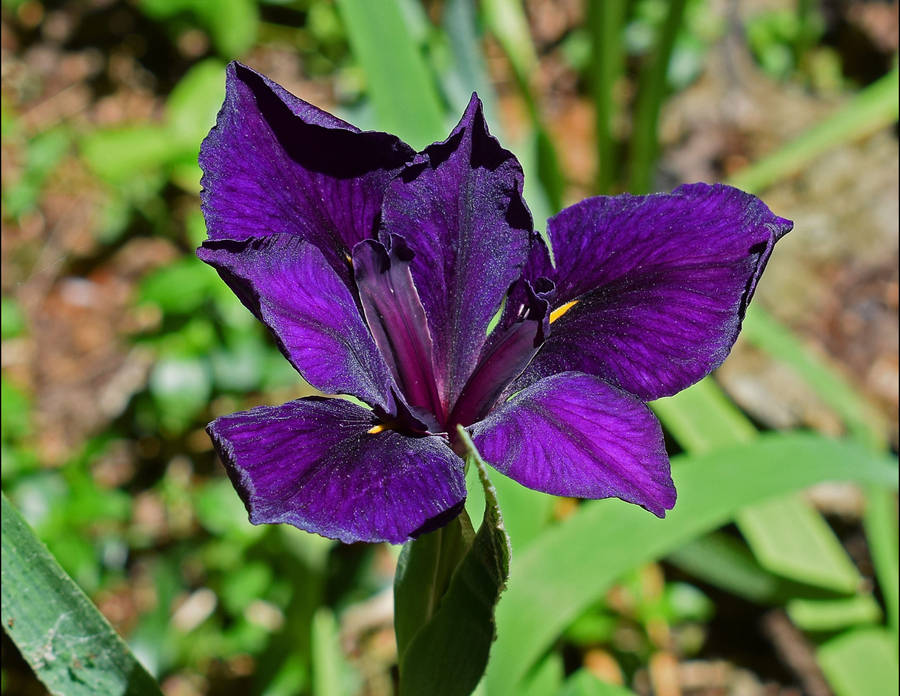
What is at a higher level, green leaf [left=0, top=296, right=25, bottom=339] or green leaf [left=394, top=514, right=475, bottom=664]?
green leaf [left=0, top=296, right=25, bottom=339]

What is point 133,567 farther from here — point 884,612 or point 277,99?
point 884,612

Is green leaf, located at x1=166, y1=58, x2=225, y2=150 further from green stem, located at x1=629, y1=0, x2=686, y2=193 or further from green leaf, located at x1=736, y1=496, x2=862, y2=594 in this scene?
green leaf, located at x1=736, y1=496, x2=862, y2=594

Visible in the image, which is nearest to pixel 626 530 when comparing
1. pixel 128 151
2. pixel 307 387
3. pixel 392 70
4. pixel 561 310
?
pixel 561 310

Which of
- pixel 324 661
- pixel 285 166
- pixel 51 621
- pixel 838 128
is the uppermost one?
pixel 285 166

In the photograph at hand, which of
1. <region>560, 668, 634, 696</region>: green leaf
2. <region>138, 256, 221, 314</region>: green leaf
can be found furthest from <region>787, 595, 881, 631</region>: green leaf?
<region>138, 256, 221, 314</region>: green leaf

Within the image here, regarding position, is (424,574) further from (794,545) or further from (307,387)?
(307,387)

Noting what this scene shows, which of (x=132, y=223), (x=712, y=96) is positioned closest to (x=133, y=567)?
(x=132, y=223)
